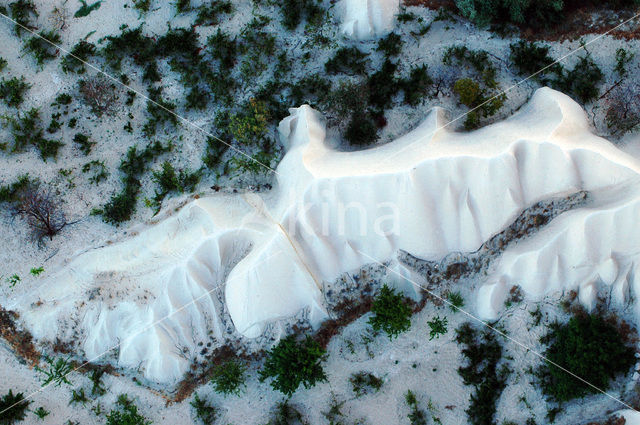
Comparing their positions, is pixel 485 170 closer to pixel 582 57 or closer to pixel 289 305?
pixel 582 57

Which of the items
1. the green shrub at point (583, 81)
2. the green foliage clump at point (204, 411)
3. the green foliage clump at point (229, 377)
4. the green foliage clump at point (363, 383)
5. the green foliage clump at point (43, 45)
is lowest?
the green foliage clump at point (363, 383)

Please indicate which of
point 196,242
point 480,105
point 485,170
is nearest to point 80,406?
point 196,242

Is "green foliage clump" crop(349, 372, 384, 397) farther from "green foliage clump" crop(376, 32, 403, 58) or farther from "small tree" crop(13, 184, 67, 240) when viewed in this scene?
"small tree" crop(13, 184, 67, 240)

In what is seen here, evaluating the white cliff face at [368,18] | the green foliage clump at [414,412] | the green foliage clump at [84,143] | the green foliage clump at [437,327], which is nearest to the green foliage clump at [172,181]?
the green foliage clump at [84,143]

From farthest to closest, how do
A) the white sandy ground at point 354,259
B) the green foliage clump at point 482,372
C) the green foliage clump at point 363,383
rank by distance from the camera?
1. the green foliage clump at point 363,383
2. the green foliage clump at point 482,372
3. the white sandy ground at point 354,259

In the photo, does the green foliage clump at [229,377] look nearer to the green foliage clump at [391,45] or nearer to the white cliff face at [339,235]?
the white cliff face at [339,235]
